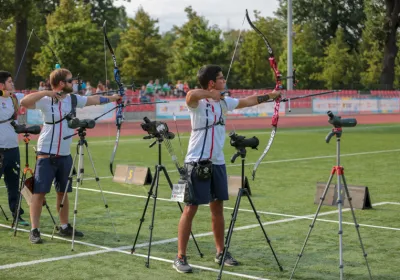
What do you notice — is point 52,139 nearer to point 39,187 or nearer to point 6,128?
point 39,187

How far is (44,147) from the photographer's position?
8961 millimetres

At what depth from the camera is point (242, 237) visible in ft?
30.6

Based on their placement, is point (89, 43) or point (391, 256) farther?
point (89, 43)

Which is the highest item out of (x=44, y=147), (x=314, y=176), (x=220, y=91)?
(x=220, y=91)

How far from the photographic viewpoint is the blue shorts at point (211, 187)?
7.54 metres

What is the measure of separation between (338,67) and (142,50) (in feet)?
63.3

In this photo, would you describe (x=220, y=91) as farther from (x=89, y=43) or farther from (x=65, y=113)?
(x=89, y=43)

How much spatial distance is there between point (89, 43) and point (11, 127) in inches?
1882

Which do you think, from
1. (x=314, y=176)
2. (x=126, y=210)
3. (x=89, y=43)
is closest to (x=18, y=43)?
(x=89, y=43)

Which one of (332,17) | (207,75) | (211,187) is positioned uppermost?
(332,17)

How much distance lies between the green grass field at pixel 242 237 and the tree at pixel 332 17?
232 feet

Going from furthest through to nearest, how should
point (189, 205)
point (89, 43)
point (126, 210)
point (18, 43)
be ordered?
point (89, 43), point (18, 43), point (126, 210), point (189, 205)

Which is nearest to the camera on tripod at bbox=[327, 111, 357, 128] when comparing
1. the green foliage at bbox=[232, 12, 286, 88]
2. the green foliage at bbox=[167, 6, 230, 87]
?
the green foliage at bbox=[167, 6, 230, 87]

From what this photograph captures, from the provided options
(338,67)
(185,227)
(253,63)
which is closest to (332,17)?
(338,67)
